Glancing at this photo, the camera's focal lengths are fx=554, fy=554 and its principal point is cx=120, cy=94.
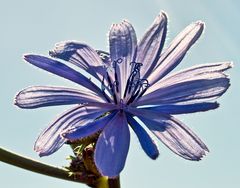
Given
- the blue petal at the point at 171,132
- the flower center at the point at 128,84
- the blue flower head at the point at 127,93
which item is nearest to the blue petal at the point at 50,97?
the blue flower head at the point at 127,93

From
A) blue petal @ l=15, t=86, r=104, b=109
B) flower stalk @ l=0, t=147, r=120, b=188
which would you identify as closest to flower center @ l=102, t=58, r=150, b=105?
blue petal @ l=15, t=86, r=104, b=109

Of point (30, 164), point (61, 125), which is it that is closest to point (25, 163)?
point (30, 164)

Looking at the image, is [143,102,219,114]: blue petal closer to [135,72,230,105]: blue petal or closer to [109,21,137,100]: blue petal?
[135,72,230,105]: blue petal

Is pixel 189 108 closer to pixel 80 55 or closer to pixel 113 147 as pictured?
pixel 113 147

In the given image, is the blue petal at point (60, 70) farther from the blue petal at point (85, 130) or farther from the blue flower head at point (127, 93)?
the blue petal at point (85, 130)

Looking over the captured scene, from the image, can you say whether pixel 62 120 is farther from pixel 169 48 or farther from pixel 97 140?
pixel 169 48

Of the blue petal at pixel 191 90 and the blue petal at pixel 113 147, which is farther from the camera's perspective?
the blue petal at pixel 191 90

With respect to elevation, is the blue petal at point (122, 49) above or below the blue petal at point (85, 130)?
above
